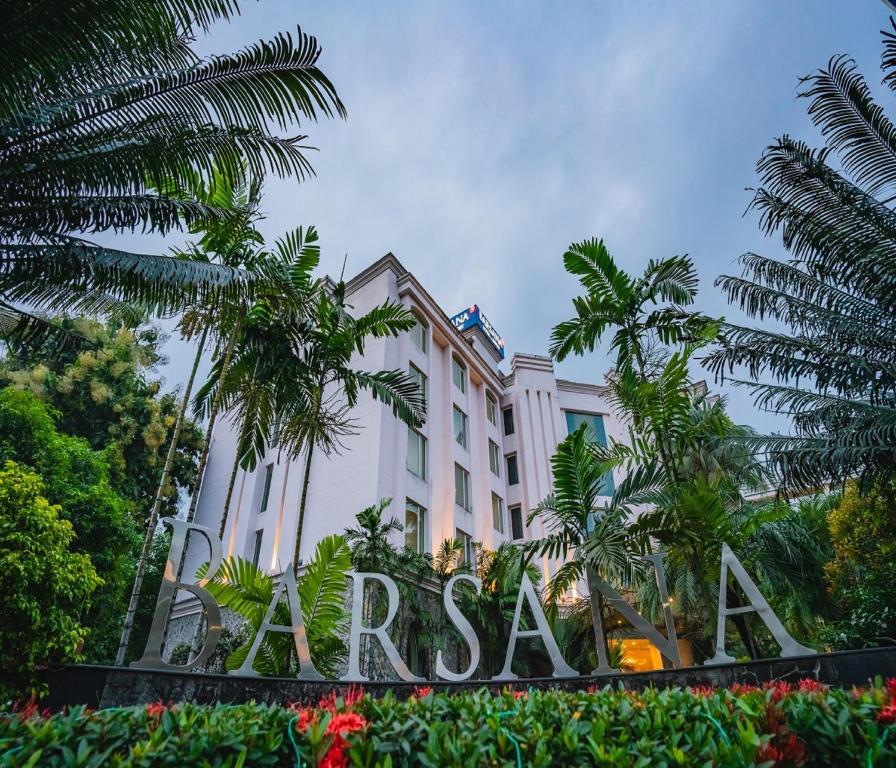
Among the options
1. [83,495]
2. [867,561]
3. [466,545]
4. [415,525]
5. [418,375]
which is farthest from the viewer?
[418,375]

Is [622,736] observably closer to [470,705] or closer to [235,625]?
[470,705]

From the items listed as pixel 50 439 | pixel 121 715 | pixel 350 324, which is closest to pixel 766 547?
pixel 350 324

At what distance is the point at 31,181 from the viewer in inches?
245

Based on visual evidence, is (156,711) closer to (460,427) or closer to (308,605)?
(308,605)

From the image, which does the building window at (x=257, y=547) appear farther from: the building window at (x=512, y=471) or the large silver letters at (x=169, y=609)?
the building window at (x=512, y=471)

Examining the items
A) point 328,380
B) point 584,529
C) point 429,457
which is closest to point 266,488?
point 429,457

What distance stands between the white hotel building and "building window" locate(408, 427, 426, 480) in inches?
1.4

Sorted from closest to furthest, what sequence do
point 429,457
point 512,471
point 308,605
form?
point 308,605
point 429,457
point 512,471

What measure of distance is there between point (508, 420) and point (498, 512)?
495cm

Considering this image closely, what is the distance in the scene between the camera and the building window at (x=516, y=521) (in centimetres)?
2220

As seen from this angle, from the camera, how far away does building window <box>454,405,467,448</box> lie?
2011cm

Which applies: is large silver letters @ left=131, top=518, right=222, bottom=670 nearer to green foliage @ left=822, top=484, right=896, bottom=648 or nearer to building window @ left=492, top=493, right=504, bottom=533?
green foliage @ left=822, top=484, right=896, bottom=648

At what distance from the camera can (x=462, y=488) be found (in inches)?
761

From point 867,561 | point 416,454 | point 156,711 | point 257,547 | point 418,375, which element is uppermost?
point 418,375
